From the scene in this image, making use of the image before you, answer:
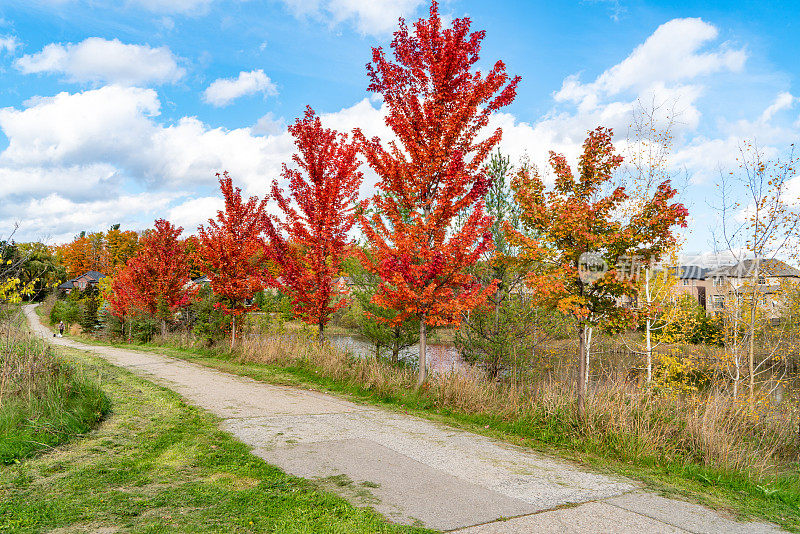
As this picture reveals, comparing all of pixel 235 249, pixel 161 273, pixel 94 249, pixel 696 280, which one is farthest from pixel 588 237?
pixel 94 249

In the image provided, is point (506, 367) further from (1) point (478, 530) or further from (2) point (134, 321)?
(2) point (134, 321)

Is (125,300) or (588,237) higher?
(588,237)

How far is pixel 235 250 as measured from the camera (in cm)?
1588

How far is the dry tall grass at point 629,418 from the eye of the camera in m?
6.25

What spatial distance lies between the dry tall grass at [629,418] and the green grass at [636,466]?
28 mm

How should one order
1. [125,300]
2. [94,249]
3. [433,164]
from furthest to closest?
[94,249] < [125,300] < [433,164]

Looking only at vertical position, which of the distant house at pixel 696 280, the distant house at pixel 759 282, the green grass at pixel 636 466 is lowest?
the green grass at pixel 636 466

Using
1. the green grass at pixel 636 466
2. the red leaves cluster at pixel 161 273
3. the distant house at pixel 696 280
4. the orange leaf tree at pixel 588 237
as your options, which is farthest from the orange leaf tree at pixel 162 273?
the distant house at pixel 696 280

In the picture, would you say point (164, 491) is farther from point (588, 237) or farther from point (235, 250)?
point (235, 250)

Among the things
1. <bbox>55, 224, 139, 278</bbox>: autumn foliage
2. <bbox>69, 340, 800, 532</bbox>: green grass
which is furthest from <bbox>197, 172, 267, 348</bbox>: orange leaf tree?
<bbox>55, 224, 139, 278</bbox>: autumn foliage

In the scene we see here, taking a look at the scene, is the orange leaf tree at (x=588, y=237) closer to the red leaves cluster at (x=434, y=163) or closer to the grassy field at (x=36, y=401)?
the red leaves cluster at (x=434, y=163)

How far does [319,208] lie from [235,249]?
4.08 m

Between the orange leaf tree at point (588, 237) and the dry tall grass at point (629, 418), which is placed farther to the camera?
the orange leaf tree at point (588, 237)

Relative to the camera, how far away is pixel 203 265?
1619 centimetres
